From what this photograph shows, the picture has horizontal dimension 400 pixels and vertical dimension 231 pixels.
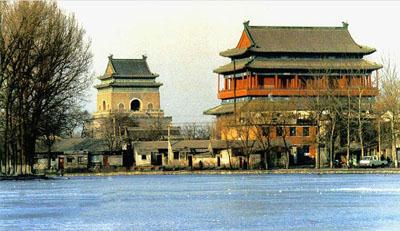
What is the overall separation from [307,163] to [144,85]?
61.8 m

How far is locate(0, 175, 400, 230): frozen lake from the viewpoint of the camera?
119ft

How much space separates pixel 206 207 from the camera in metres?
44.8

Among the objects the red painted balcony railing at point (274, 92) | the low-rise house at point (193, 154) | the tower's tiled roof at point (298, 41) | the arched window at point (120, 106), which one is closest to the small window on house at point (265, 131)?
the low-rise house at point (193, 154)

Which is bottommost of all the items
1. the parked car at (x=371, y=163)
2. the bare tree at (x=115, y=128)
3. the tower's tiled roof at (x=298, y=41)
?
the parked car at (x=371, y=163)

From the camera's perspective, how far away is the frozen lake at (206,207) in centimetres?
3628

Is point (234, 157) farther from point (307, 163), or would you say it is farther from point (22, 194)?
point (22, 194)

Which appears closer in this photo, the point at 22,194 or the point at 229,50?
the point at 22,194

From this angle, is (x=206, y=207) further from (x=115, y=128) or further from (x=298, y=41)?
(x=115, y=128)

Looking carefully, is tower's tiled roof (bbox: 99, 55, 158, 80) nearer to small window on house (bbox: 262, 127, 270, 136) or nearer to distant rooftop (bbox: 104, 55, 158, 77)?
distant rooftop (bbox: 104, 55, 158, 77)

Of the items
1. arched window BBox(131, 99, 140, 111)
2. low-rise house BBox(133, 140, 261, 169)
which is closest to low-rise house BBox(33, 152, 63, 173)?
low-rise house BBox(133, 140, 261, 169)

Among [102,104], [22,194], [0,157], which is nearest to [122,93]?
[102,104]

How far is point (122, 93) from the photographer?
552ft

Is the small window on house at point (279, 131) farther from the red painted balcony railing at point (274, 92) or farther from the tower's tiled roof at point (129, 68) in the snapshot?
the tower's tiled roof at point (129, 68)

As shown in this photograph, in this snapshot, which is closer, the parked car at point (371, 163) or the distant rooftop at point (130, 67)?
the parked car at point (371, 163)
